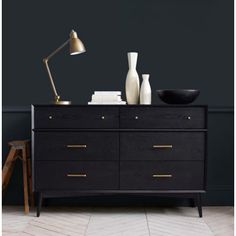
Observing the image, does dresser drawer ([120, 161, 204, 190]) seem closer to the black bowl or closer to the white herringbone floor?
the white herringbone floor

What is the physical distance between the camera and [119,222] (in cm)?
312

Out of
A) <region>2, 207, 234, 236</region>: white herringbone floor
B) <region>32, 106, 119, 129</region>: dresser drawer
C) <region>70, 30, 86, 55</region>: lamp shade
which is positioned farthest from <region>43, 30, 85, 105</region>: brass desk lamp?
<region>2, 207, 234, 236</region>: white herringbone floor

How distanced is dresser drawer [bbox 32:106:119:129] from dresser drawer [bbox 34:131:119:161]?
5 cm

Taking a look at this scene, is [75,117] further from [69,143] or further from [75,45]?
[75,45]

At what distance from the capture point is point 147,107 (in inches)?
127

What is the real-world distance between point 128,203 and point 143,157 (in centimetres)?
54

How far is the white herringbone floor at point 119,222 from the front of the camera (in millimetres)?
2871

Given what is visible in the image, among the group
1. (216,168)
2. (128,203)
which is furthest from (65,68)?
(216,168)

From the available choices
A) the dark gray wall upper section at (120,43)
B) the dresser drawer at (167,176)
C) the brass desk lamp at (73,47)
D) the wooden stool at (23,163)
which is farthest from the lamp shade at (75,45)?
the dresser drawer at (167,176)

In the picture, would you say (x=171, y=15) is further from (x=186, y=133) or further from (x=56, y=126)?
(x=56, y=126)

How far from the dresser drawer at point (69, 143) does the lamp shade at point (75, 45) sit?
23.2 inches

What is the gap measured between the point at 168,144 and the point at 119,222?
604 mm

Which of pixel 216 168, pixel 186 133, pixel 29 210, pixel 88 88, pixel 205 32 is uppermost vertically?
pixel 205 32

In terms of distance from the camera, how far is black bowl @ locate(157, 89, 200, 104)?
129 inches
